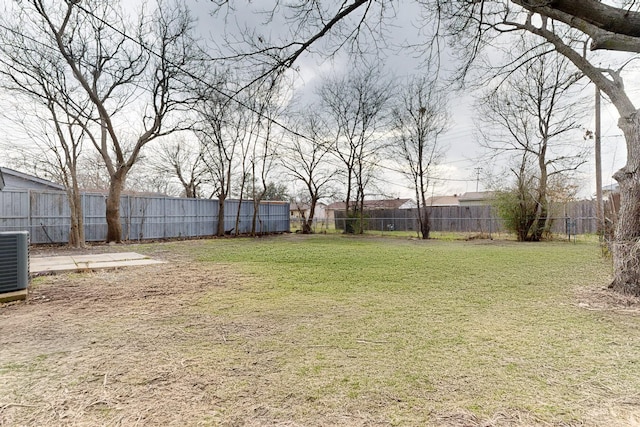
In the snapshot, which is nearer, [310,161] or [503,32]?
[503,32]

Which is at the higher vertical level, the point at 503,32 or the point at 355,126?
the point at 355,126

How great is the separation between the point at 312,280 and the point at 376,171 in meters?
14.1

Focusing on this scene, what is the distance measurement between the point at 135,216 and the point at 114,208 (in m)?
1.67

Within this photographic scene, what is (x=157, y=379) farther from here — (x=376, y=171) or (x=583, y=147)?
(x=376, y=171)

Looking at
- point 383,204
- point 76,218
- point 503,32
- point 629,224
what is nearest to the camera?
point 629,224

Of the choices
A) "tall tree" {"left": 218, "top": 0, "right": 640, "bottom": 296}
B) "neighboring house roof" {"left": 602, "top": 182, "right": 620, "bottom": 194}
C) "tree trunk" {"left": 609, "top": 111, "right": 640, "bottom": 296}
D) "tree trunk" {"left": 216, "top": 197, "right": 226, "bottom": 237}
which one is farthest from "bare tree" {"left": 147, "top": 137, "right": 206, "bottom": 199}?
"tree trunk" {"left": 609, "top": 111, "right": 640, "bottom": 296}

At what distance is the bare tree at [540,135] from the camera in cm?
1201

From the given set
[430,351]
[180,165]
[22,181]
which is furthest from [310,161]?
[430,351]

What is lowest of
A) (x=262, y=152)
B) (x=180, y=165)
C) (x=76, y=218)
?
(x=76, y=218)

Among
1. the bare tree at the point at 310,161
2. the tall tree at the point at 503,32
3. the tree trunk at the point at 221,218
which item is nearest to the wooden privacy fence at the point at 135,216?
the tree trunk at the point at 221,218

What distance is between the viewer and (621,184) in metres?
3.88

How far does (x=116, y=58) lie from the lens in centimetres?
1010

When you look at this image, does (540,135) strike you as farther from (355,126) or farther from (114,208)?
(114,208)

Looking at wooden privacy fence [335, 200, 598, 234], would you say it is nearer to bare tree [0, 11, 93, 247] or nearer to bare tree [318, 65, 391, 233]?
bare tree [318, 65, 391, 233]
